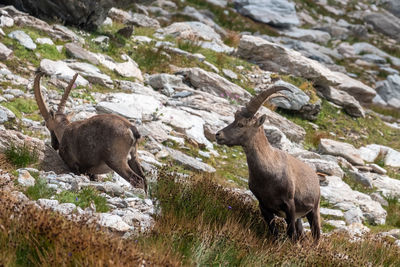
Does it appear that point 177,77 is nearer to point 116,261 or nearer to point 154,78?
point 154,78

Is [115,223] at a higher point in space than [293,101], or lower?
higher

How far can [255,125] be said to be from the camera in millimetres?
8570

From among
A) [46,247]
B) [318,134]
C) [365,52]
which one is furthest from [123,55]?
[365,52]

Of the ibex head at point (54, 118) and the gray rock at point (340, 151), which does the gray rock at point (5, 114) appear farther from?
the gray rock at point (340, 151)

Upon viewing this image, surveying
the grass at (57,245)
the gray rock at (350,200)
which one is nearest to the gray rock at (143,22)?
the gray rock at (350,200)

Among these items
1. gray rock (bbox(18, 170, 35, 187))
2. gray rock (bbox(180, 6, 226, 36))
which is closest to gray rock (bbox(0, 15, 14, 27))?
gray rock (bbox(18, 170, 35, 187))

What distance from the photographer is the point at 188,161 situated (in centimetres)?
1204

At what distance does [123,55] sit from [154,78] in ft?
5.07

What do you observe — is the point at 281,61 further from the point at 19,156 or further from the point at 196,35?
the point at 19,156

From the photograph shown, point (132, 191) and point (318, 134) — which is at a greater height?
point (132, 191)

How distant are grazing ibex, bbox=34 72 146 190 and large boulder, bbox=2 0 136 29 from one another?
9263mm

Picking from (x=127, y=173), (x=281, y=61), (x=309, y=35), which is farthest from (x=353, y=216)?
(x=309, y=35)

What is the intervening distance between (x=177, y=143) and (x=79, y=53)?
4755 millimetres

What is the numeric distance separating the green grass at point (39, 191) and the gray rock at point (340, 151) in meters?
12.4
